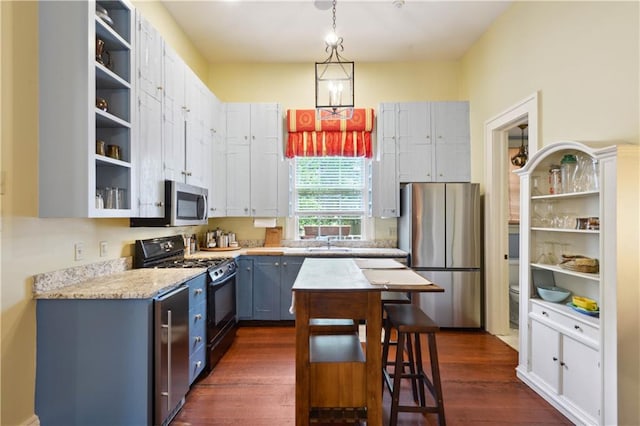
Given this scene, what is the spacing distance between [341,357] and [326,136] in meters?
2.99

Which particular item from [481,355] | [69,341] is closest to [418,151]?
[481,355]

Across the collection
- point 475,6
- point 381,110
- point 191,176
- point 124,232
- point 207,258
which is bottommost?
point 207,258

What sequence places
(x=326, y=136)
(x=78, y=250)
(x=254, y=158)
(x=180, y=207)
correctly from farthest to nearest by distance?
(x=326, y=136), (x=254, y=158), (x=180, y=207), (x=78, y=250)

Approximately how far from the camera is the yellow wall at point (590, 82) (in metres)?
1.75

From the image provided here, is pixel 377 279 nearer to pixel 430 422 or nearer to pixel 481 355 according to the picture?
pixel 430 422

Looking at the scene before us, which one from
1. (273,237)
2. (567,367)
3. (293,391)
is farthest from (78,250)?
(567,367)

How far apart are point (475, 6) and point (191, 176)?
338 cm

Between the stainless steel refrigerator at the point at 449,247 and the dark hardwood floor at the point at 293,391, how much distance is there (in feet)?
1.40

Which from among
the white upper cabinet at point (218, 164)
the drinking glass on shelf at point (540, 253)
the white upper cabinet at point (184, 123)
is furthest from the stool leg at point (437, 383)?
the white upper cabinet at point (218, 164)

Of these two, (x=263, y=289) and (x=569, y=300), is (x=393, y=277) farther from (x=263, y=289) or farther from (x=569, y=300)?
(x=263, y=289)

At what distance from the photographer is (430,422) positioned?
81.3 inches

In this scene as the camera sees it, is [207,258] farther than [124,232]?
Yes

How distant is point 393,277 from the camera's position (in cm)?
209

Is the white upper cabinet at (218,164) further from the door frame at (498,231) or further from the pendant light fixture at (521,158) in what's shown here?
the pendant light fixture at (521,158)
